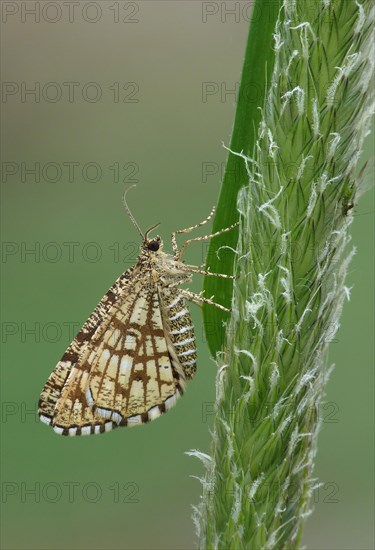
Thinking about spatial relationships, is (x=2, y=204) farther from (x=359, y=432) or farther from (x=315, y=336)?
(x=315, y=336)

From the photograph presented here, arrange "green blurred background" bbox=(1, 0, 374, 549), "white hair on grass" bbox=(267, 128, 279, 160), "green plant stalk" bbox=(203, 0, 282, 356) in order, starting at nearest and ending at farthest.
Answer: "white hair on grass" bbox=(267, 128, 279, 160) < "green plant stalk" bbox=(203, 0, 282, 356) < "green blurred background" bbox=(1, 0, 374, 549)

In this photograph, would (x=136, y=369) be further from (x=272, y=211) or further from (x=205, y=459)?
(x=272, y=211)

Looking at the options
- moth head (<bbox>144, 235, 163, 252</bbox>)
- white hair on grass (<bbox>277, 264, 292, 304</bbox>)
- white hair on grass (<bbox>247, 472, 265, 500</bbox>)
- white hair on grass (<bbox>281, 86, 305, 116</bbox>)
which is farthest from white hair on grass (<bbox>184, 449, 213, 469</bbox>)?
moth head (<bbox>144, 235, 163, 252</bbox>)

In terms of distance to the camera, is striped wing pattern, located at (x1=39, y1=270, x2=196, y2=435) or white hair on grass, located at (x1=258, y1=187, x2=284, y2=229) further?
striped wing pattern, located at (x1=39, y1=270, x2=196, y2=435)

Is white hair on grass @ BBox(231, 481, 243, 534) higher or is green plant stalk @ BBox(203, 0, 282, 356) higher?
green plant stalk @ BBox(203, 0, 282, 356)

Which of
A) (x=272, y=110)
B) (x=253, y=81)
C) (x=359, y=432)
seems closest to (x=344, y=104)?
(x=272, y=110)

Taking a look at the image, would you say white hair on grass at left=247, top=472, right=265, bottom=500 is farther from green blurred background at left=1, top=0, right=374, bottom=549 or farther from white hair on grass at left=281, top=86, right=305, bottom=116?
green blurred background at left=1, top=0, right=374, bottom=549

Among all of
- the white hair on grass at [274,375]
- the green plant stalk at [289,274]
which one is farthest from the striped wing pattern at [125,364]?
the white hair on grass at [274,375]
